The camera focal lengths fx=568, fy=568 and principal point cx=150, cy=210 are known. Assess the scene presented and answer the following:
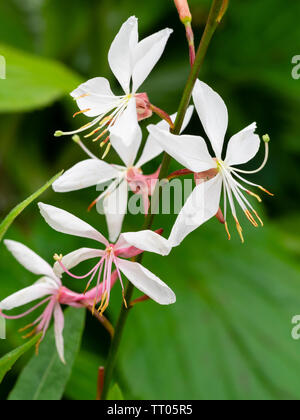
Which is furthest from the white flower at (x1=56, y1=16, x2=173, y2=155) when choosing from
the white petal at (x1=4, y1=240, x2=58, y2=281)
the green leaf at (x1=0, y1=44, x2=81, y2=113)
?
the green leaf at (x1=0, y1=44, x2=81, y2=113)

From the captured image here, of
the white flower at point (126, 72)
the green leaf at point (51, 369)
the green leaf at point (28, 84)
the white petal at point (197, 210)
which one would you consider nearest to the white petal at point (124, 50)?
the white flower at point (126, 72)

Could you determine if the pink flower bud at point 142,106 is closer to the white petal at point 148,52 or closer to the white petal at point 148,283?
the white petal at point 148,52

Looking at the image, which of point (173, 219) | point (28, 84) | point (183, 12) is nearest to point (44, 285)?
point (183, 12)

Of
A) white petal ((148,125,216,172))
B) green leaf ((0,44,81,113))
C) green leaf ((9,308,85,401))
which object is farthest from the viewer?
green leaf ((0,44,81,113))

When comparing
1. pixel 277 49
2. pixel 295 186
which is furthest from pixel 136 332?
pixel 277 49

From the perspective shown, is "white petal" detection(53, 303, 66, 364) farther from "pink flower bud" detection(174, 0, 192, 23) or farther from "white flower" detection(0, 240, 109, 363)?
"pink flower bud" detection(174, 0, 192, 23)

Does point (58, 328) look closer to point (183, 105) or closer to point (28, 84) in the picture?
point (183, 105)
